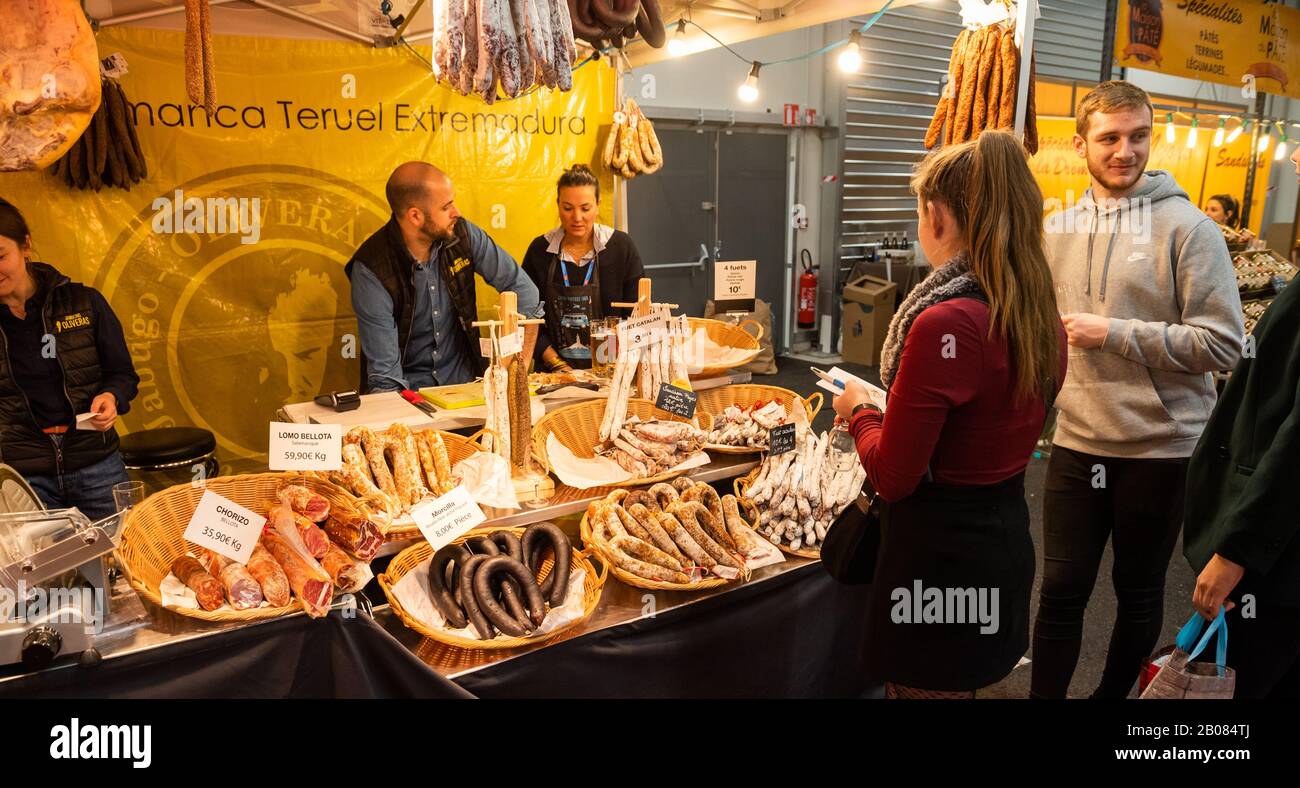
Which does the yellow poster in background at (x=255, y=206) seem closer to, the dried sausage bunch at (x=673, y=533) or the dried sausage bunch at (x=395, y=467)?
the dried sausage bunch at (x=395, y=467)

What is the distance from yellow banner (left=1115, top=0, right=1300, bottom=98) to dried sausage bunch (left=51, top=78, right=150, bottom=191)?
19.3ft

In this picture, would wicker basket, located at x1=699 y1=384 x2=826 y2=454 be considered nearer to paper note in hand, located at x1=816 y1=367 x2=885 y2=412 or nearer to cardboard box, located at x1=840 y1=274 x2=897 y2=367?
paper note in hand, located at x1=816 y1=367 x2=885 y2=412

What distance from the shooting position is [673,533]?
2.54 metres

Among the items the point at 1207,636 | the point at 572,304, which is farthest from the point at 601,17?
the point at 1207,636

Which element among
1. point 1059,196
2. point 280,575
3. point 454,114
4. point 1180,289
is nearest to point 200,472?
point 280,575

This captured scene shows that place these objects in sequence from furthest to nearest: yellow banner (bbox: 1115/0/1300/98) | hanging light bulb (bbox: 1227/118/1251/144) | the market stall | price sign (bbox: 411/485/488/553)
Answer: hanging light bulb (bbox: 1227/118/1251/144) < yellow banner (bbox: 1115/0/1300/98) < price sign (bbox: 411/485/488/553) < the market stall

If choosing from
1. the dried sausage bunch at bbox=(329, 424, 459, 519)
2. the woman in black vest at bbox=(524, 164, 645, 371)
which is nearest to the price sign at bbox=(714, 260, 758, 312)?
the dried sausage bunch at bbox=(329, 424, 459, 519)

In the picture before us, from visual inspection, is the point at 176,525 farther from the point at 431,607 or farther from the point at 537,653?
the point at 537,653

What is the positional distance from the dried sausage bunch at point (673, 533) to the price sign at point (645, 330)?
1.70ft

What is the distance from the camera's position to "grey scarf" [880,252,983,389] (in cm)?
181

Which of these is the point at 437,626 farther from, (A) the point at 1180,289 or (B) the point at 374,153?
(B) the point at 374,153

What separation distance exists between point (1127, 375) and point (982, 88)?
4.08 ft
